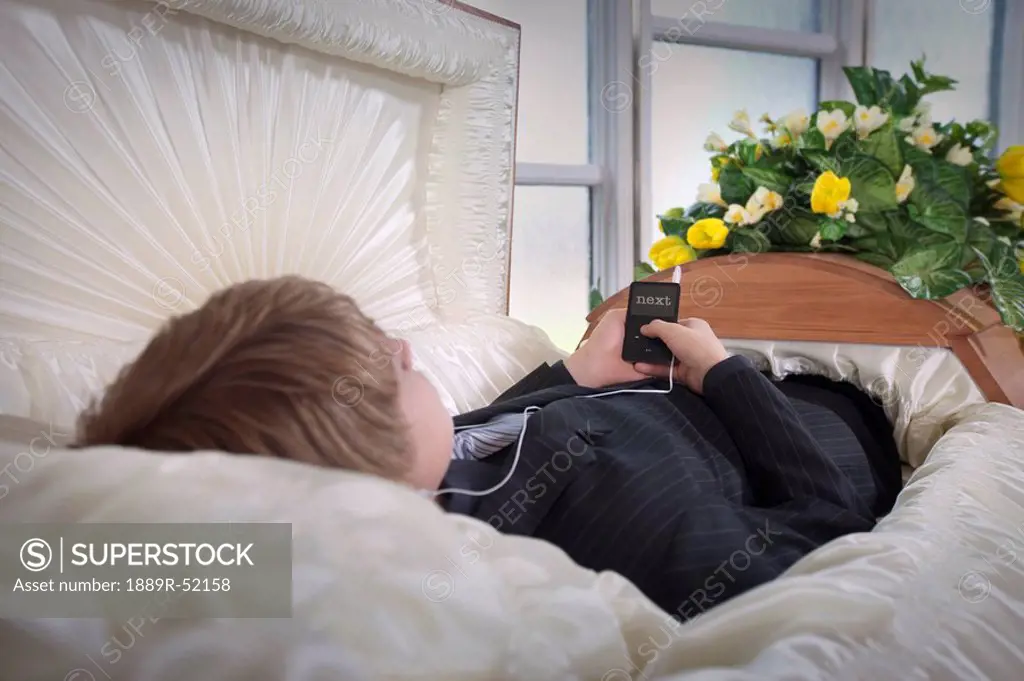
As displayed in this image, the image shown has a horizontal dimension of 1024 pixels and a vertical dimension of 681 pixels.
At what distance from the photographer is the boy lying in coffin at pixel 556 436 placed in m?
0.38

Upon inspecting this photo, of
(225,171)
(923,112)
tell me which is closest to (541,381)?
(225,171)

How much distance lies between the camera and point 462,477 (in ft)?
1.67

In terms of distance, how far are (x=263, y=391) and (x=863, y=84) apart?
1076 millimetres

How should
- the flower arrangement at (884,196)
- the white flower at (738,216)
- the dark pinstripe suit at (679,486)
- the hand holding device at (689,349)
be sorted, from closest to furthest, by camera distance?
the dark pinstripe suit at (679,486)
the hand holding device at (689,349)
the flower arrangement at (884,196)
the white flower at (738,216)

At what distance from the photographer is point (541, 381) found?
84 cm

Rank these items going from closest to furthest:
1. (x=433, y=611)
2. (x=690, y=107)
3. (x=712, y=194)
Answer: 1. (x=433, y=611)
2. (x=712, y=194)
3. (x=690, y=107)

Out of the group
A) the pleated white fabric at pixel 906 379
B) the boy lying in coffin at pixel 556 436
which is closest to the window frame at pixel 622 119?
the pleated white fabric at pixel 906 379

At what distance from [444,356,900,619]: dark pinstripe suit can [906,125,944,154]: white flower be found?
494 millimetres

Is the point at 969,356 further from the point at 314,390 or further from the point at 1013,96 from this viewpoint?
the point at 1013,96

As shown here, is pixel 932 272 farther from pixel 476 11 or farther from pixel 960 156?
pixel 476 11

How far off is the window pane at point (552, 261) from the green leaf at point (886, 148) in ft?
1.62

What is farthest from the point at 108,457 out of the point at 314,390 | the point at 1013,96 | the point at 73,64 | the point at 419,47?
the point at 1013,96

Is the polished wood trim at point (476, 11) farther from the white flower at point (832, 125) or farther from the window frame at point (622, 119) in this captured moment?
the white flower at point (832, 125)

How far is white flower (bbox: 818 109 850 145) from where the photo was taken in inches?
40.6
